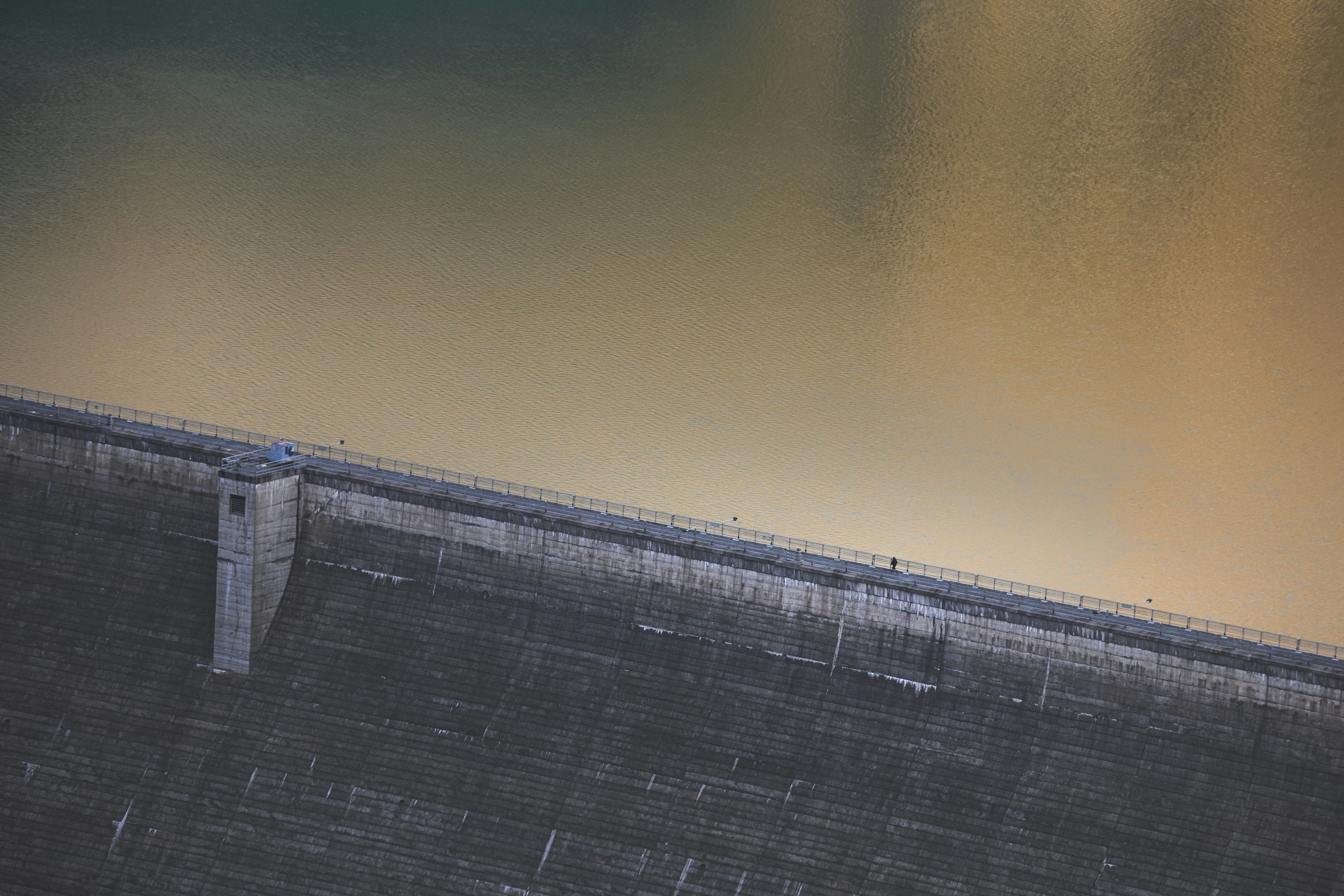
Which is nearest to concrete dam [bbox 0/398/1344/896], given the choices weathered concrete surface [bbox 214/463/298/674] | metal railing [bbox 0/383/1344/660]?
weathered concrete surface [bbox 214/463/298/674]

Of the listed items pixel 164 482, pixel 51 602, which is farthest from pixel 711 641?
pixel 51 602

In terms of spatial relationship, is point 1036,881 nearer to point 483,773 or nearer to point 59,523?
point 483,773

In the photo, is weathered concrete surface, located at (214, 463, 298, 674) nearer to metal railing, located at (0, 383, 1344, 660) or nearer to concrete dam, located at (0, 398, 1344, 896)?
concrete dam, located at (0, 398, 1344, 896)

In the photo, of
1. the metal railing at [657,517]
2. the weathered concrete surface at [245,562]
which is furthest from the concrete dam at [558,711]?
the metal railing at [657,517]

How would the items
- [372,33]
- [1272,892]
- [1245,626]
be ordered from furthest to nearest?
1. [372,33]
2. [1245,626]
3. [1272,892]

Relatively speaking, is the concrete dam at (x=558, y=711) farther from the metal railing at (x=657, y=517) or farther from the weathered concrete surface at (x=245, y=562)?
the metal railing at (x=657, y=517)

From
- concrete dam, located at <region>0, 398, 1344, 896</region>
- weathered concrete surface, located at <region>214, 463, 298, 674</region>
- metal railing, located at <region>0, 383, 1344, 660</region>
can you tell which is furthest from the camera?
metal railing, located at <region>0, 383, 1344, 660</region>

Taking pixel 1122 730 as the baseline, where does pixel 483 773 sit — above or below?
below
